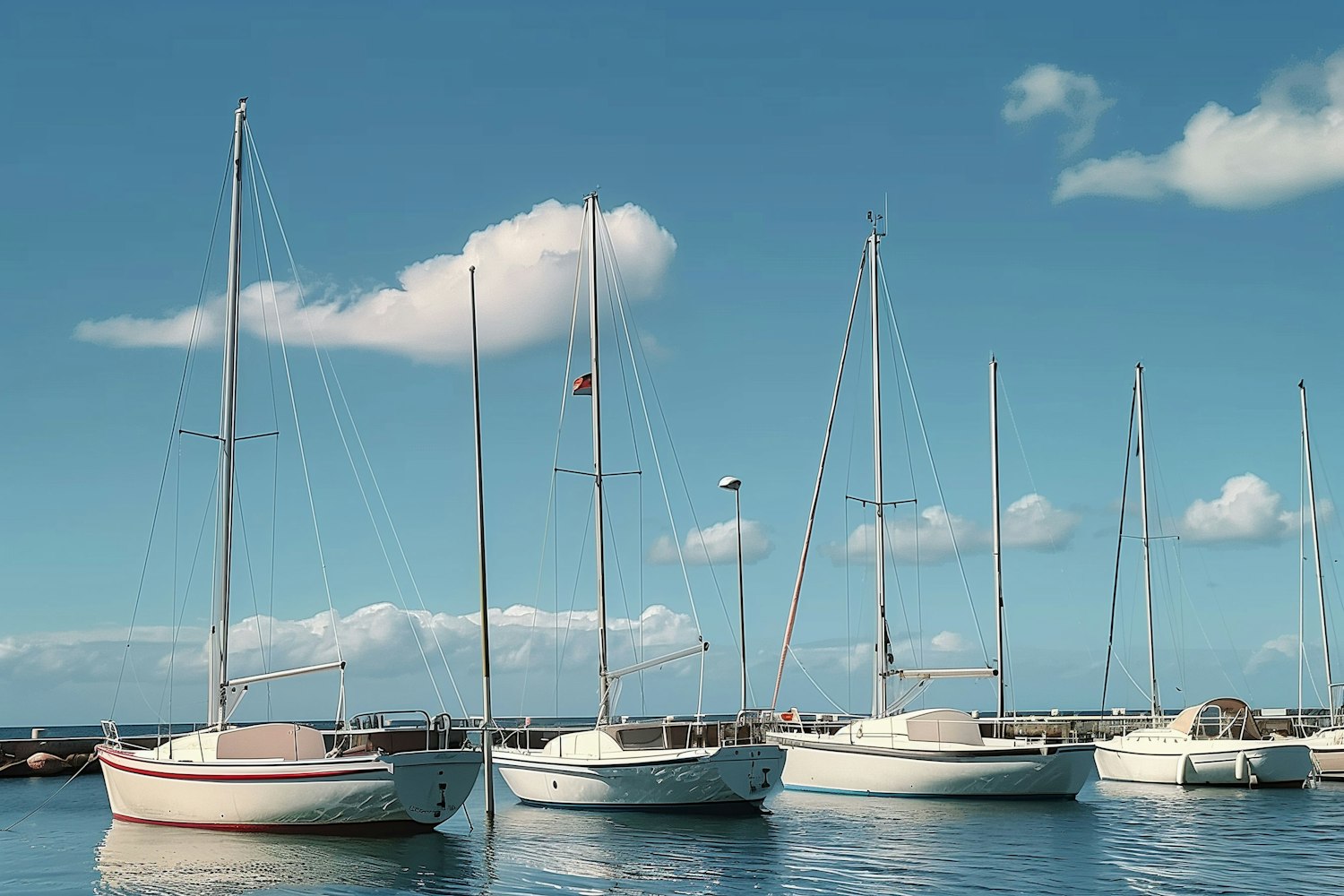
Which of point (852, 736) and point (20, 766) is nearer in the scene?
point (852, 736)

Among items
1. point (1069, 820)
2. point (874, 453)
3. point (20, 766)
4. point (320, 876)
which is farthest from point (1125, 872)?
point (20, 766)

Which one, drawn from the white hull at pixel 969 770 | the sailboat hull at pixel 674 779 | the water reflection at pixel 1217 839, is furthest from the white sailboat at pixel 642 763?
the water reflection at pixel 1217 839

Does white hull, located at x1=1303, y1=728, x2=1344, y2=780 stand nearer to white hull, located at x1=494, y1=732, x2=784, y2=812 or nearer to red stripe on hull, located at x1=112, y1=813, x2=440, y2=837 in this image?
white hull, located at x1=494, y1=732, x2=784, y2=812

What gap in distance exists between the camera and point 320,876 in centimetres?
2522

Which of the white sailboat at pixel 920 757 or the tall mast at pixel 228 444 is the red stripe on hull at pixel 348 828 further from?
the white sailboat at pixel 920 757

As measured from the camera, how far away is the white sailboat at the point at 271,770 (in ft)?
97.5

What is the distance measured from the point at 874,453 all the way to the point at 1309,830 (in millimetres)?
17057

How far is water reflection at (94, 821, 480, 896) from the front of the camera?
24.4m

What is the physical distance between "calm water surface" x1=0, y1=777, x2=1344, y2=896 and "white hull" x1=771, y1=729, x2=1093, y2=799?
0.79m

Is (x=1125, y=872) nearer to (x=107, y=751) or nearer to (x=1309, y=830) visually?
(x=1309, y=830)

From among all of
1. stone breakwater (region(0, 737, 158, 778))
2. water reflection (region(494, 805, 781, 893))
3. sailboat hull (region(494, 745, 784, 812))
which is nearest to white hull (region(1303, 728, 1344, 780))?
sailboat hull (region(494, 745, 784, 812))

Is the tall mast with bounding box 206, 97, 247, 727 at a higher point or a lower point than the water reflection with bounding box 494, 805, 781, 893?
higher

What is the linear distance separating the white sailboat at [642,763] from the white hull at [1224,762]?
53.8ft

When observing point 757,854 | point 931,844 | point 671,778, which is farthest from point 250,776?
point 931,844
